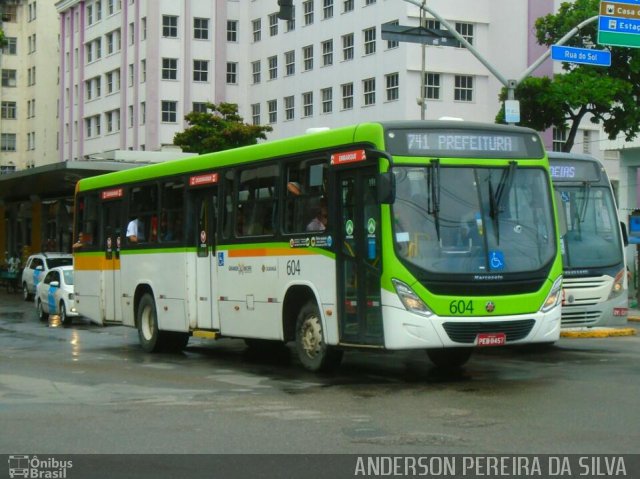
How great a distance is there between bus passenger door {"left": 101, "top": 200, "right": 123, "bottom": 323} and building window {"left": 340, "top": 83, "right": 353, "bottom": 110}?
151ft

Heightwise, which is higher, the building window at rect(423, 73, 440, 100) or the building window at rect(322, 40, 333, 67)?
the building window at rect(322, 40, 333, 67)

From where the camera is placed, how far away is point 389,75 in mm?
62375

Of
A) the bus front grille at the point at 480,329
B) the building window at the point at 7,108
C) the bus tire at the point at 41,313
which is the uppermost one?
the building window at the point at 7,108

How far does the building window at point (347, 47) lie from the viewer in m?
65.9

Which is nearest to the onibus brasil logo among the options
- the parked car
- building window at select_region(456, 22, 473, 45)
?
the parked car

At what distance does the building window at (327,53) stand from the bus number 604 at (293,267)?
53711 mm

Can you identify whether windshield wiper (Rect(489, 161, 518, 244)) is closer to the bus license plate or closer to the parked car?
the bus license plate

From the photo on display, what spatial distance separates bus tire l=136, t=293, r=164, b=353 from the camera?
1906 centimetres

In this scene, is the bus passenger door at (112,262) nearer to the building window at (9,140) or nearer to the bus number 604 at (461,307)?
the bus number 604 at (461,307)

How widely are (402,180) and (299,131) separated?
57675mm

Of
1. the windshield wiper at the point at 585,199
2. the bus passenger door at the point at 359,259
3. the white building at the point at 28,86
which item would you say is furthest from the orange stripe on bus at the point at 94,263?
the white building at the point at 28,86

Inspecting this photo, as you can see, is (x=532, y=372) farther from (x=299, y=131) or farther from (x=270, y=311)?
(x=299, y=131)

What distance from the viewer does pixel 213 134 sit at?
205 feet

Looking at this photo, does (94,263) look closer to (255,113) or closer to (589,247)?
(589,247)
